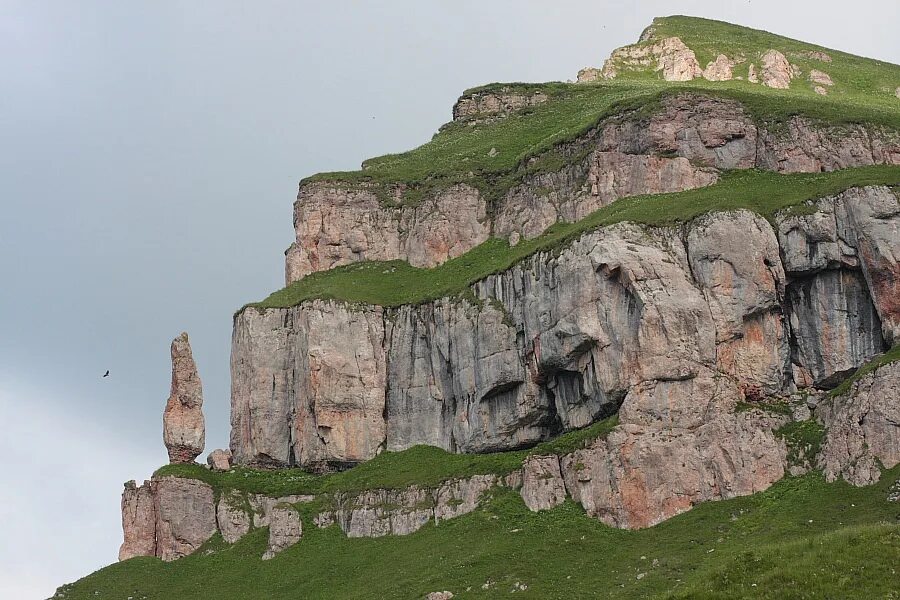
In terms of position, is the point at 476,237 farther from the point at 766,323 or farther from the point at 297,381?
the point at 766,323

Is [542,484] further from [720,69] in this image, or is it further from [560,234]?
[720,69]

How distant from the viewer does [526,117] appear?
118 meters

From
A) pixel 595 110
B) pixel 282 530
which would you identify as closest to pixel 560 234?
pixel 282 530

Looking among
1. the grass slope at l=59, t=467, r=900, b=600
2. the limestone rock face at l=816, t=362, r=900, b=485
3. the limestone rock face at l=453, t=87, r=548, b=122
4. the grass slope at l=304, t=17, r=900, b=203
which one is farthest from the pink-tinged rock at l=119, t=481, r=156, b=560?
the limestone rock face at l=453, t=87, r=548, b=122

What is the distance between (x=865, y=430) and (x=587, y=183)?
31.9 m

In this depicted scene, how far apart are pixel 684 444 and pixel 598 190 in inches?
1020

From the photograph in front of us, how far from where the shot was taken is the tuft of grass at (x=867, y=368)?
216ft

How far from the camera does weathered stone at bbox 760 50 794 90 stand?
404 feet

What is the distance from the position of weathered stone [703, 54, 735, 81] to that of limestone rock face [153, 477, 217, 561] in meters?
69.8

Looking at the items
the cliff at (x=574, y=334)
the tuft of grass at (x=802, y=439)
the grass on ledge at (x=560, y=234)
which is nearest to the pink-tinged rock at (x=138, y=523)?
the cliff at (x=574, y=334)

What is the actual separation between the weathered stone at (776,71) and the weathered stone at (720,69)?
317 cm

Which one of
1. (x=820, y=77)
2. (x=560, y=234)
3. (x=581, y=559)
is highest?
(x=820, y=77)

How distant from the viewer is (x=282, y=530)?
3187 inches

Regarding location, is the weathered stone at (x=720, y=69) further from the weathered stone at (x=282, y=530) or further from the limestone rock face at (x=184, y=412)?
the weathered stone at (x=282, y=530)
